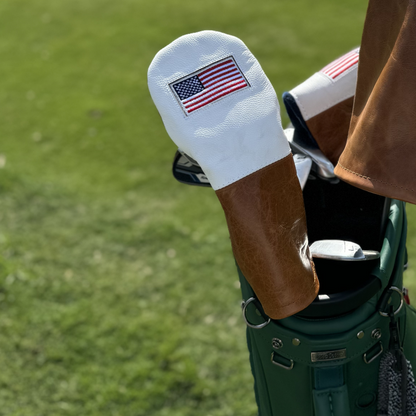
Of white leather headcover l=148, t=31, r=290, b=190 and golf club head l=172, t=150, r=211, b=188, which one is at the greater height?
white leather headcover l=148, t=31, r=290, b=190

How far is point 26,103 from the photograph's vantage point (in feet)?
13.3

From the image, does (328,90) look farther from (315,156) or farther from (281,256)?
(281,256)

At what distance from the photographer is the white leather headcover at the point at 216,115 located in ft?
3.13

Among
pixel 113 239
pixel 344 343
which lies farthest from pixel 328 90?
pixel 113 239

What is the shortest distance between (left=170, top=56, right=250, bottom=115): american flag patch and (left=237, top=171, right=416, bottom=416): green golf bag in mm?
438

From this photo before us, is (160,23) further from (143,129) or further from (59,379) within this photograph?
(59,379)

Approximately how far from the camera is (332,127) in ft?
4.25

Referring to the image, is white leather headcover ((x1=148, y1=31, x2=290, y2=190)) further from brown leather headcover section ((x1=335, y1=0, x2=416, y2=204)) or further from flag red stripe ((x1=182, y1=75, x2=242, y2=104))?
brown leather headcover section ((x1=335, y1=0, x2=416, y2=204))

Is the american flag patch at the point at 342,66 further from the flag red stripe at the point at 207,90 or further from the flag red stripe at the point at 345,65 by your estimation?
the flag red stripe at the point at 207,90

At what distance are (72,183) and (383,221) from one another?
2400mm

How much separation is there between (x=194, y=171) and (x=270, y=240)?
10.2 inches

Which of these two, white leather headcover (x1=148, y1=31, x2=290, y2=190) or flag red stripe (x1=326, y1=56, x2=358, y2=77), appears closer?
white leather headcover (x1=148, y1=31, x2=290, y2=190)

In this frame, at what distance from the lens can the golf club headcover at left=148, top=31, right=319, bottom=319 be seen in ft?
3.15

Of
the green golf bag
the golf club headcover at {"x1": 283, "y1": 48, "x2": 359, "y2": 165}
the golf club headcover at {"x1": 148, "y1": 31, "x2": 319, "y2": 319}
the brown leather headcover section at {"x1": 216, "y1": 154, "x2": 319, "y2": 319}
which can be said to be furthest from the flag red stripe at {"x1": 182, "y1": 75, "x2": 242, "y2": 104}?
the green golf bag
